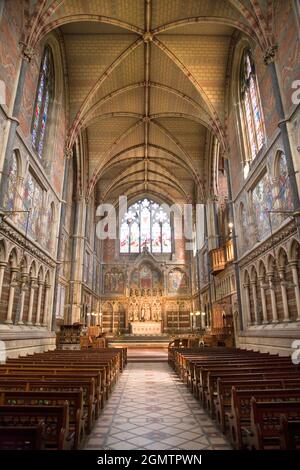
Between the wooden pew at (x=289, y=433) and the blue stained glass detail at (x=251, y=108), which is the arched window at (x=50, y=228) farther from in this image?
the wooden pew at (x=289, y=433)

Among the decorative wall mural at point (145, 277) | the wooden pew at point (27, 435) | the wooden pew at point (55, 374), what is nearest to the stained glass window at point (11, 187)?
the wooden pew at point (55, 374)

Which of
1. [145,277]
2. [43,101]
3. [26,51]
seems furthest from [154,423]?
[145,277]

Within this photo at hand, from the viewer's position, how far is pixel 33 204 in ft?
50.8

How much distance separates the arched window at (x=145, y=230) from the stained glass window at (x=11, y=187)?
26.4m

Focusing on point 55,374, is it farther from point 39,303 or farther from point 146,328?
point 146,328

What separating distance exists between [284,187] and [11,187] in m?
11.4

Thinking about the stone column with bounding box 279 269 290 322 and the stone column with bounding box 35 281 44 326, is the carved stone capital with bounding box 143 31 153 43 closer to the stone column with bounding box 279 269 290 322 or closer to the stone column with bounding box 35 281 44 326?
the stone column with bounding box 279 269 290 322

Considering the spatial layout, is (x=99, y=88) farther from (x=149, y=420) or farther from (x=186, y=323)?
(x=186, y=323)

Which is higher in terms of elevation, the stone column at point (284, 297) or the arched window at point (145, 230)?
the arched window at point (145, 230)

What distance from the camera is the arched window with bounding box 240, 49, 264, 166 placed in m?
16.2

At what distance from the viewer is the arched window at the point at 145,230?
129 ft

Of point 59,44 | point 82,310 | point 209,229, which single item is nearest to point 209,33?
point 59,44

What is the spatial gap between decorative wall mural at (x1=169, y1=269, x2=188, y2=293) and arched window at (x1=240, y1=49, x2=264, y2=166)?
22.2m
